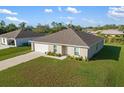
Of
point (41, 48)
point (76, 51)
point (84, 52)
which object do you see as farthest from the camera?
point (41, 48)

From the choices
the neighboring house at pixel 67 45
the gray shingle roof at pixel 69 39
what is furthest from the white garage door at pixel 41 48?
→ the gray shingle roof at pixel 69 39

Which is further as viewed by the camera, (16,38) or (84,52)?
(16,38)

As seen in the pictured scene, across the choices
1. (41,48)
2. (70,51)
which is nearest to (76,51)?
(70,51)

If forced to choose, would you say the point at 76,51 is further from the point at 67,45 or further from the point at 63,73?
the point at 63,73

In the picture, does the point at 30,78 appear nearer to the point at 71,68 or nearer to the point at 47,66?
the point at 47,66

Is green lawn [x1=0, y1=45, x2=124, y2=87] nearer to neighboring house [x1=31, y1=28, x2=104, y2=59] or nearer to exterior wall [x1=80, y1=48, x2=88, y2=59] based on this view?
exterior wall [x1=80, y1=48, x2=88, y2=59]
